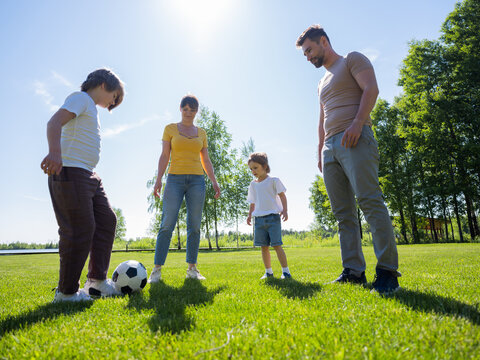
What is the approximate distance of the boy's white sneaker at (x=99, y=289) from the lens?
356 cm

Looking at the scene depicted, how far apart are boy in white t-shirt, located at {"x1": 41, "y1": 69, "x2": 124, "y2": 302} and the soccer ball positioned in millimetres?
119

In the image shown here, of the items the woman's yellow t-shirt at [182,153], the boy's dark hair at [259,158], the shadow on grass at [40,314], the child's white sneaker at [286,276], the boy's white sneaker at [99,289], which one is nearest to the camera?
the shadow on grass at [40,314]

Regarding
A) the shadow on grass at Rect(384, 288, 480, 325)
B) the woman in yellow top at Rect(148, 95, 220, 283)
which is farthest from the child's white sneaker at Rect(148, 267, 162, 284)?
the shadow on grass at Rect(384, 288, 480, 325)

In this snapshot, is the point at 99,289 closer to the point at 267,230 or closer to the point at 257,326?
the point at 257,326

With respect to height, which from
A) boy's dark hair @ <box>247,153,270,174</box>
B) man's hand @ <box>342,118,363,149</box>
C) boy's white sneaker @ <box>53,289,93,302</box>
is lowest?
boy's white sneaker @ <box>53,289,93,302</box>

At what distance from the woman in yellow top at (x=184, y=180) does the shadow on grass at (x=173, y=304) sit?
1251mm

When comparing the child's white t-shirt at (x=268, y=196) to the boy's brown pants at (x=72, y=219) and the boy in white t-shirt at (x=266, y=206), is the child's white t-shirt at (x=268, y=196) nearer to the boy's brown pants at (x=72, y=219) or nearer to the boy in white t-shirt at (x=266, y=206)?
the boy in white t-shirt at (x=266, y=206)

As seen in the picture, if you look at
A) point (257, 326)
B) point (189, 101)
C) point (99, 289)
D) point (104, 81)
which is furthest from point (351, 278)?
point (104, 81)

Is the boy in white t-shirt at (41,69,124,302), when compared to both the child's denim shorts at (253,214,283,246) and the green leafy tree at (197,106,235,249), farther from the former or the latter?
the green leafy tree at (197,106,235,249)

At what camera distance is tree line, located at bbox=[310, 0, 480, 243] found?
22906 mm

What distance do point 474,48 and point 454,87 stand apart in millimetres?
3058

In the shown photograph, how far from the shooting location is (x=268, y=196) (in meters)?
5.38

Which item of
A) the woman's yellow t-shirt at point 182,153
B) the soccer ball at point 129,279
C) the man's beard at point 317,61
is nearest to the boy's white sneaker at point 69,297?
the soccer ball at point 129,279

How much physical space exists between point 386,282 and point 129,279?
3.00 m
